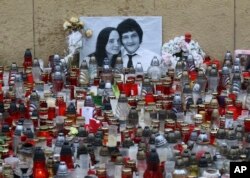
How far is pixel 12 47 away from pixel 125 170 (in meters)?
4.15

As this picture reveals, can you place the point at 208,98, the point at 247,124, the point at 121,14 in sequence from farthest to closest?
1. the point at 121,14
2. the point at 208,98
3. the point at 247,124

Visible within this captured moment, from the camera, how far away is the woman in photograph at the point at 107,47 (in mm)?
10195

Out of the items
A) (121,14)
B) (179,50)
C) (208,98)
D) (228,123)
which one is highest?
(121,14)

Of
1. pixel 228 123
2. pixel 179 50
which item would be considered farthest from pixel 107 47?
pixel 228 123

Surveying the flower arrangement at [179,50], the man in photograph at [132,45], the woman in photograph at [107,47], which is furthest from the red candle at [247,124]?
the woman in photograph at [107,47]

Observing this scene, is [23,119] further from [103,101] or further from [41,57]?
[41,57]

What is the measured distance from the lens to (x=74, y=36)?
1008 centimetres

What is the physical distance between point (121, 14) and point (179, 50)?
0.81m

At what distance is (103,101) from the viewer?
27.8 ft

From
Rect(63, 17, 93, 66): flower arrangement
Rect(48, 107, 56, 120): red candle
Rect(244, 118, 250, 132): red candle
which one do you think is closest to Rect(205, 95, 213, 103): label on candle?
Rect(244, 118, 250, 132): red candle

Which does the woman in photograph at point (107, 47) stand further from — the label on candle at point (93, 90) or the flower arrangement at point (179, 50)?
the label on candle at point (93, 90)

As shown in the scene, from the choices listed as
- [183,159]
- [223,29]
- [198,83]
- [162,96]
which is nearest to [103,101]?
[162,96]

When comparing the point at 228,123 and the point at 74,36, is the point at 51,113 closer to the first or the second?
the point at 228,123

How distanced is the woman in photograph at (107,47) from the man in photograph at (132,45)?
0.26ft
